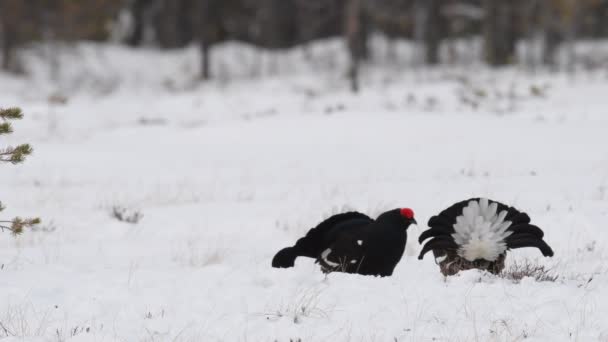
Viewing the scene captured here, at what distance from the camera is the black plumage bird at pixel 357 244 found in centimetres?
456

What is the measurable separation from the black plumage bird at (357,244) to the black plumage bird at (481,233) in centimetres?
22

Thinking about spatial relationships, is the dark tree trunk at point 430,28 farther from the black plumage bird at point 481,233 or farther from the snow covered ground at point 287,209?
the black plumage bird at point 481,233

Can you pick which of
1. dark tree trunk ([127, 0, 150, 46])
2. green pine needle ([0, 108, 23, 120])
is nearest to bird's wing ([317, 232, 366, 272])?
green pine needle ([0, 108, 23, 120])

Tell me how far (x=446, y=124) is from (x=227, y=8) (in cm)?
2739

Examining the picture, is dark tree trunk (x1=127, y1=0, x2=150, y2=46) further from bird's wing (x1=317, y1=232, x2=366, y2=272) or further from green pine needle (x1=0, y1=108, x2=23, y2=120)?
bird's wing (x1=317, y1=232, x2=366, y2=272)

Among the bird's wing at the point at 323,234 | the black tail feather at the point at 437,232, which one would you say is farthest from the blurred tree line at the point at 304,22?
the black tail feather at the point at 437,232

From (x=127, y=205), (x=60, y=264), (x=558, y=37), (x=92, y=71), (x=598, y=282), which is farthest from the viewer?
(x=558, y=37)

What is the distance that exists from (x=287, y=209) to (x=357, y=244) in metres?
3.00

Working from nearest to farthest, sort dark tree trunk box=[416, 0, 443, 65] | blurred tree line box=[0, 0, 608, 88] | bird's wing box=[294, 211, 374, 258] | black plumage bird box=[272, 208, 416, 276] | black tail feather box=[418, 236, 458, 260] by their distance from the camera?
black tail feather box=[418, 236, 458, 260] → black plumage bird box=[272, 208, 416, 276] → bird's wing box=[294, 211, 374, 258] → blurred tree line box=[0, 0, 608, 88] → dark tree trunk box=[416, 0, 443, 65]

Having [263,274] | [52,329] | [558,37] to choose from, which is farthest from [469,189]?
[558,37]

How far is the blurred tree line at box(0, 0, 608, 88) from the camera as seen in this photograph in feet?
95.1

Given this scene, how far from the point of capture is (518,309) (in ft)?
13.5

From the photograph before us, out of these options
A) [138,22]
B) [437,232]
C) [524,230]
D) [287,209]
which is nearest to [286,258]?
[437,232]

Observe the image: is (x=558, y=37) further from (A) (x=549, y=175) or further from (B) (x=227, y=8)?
(A) (x=549, y=175)
